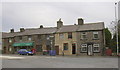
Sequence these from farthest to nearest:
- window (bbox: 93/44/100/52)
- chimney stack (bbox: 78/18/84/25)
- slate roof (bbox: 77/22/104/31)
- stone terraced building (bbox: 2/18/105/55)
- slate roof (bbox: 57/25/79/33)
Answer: chimney stack (bbox: 78/18/84/25), slate roof (bbox: 57/25/79/33), slate roof (bbox: 77/22/104/31), stone terraced building (bbox: 2/18/105/55), window (bbox: 93/44/100/52)

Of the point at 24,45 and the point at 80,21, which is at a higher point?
the point at 80,21

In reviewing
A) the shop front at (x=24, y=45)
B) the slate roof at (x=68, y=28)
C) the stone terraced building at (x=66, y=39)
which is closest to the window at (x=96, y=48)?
the stone terraced building at (x=66, y=39)

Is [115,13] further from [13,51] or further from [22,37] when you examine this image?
[13,51]

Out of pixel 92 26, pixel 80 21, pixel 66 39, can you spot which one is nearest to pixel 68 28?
pixel 80 21

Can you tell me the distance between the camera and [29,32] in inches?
2012

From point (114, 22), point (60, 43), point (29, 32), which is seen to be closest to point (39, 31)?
point (29, 32)

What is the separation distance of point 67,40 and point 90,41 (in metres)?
5.69

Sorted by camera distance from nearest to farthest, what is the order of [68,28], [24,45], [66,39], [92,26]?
[92,26] < [66,39] < [68,28] < [24,45]

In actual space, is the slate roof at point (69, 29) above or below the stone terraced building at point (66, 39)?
above

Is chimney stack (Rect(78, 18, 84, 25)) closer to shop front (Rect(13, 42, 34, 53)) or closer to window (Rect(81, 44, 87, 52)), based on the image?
window (Rect(81, 44, 87, 52))

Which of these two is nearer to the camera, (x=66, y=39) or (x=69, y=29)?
(x=66, y=39)

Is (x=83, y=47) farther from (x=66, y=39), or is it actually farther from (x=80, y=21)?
(x=80, y=21)

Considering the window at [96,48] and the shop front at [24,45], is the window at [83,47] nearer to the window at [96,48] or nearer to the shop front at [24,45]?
the window at [96,48]

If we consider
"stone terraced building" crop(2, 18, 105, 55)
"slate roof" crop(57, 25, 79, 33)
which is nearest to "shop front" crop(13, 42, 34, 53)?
"stone terraced building" crop(2, 18, 105, 55)
